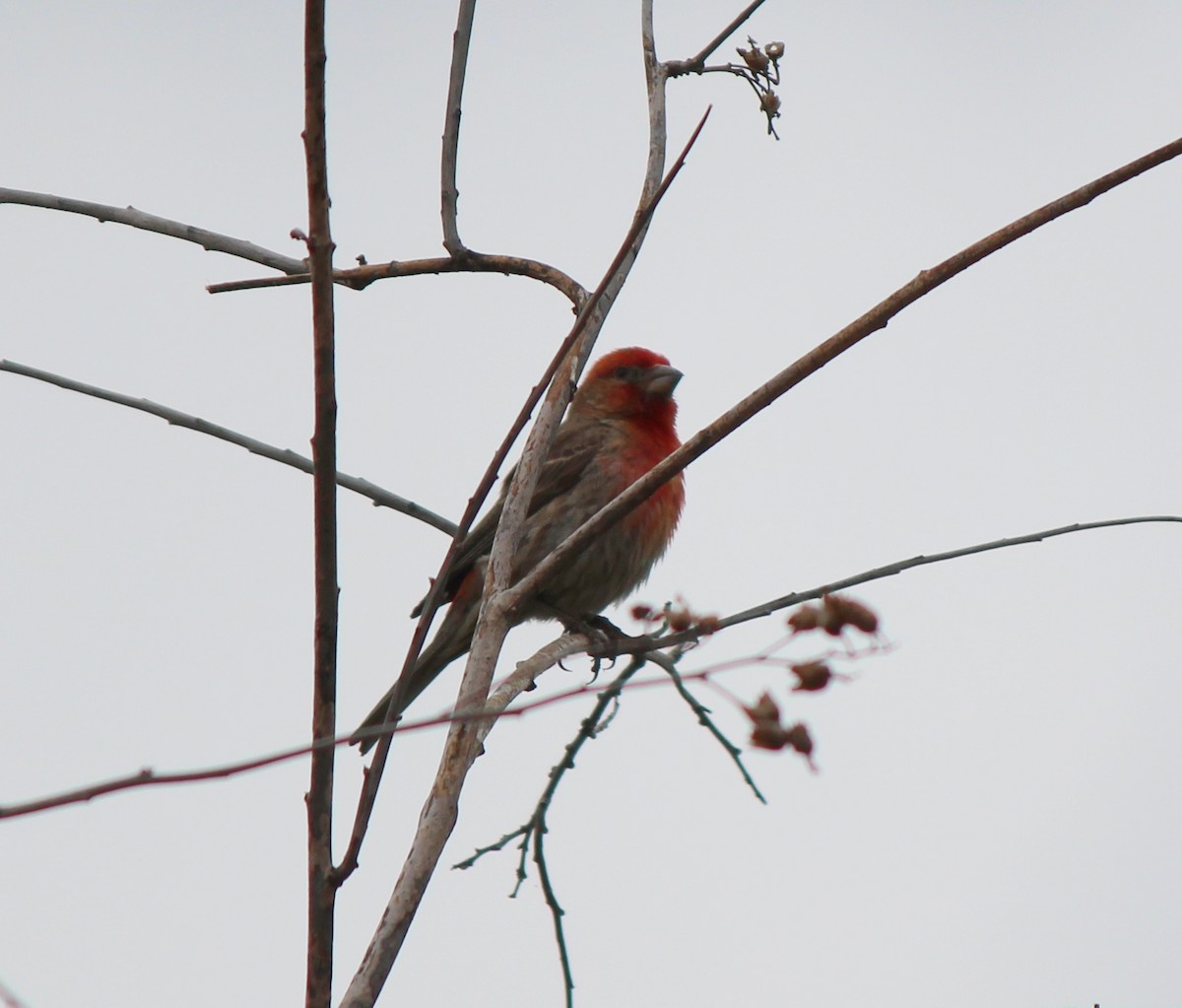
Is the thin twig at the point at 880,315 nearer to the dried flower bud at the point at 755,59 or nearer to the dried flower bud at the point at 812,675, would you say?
the dried flower bud at the point at 812,675

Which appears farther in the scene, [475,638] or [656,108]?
[656,108]

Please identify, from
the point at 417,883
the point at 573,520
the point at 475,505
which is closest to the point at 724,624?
the point at 475,505

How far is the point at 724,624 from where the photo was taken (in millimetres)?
3229

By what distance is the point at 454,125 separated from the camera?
4.27 metres

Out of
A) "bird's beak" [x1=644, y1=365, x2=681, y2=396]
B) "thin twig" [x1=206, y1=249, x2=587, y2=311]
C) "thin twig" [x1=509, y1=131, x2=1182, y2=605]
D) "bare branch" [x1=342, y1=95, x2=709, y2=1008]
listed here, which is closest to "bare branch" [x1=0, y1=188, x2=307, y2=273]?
"thin twig" [x1=206, y1=249, x2=587, y2=311]

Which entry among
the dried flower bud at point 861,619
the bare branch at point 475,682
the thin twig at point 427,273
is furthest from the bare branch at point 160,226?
the dried flower bud at point 861,619

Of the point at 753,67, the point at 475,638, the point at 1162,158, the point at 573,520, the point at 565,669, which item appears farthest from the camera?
the point at 573,520

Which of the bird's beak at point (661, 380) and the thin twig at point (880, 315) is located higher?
the bird's beak at point (661, 380)

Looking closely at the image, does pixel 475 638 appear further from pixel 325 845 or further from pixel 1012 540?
pixel 1012 540

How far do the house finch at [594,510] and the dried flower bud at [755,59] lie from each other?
226cm

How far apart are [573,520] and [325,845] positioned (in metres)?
4.35

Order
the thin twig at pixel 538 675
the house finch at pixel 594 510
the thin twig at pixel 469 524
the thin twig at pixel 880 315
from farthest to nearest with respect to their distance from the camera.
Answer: the house finch at pixel 594 510, the thin twig at pixel 880 315, the thin twig at pixel 469 524, the thin twig at pixel 538 675

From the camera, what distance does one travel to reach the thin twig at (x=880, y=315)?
3043 millimetres

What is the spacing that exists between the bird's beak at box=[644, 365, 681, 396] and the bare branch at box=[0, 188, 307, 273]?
376 centimetres
